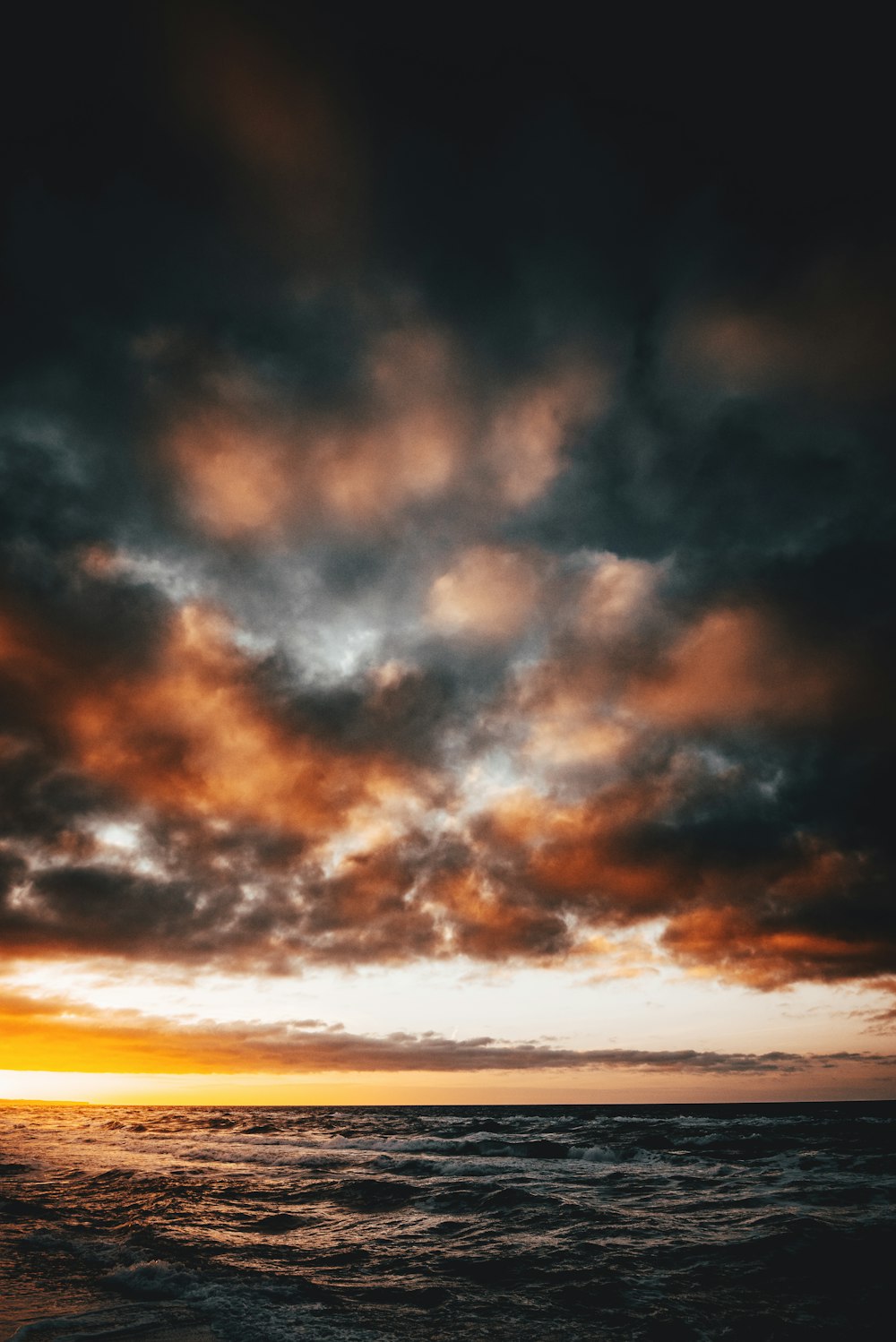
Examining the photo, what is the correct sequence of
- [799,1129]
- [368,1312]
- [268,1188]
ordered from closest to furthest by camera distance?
[368,1312]
[268,1188]
[799,1129]

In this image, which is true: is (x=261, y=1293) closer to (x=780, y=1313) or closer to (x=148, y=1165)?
(x=780, y=1313)

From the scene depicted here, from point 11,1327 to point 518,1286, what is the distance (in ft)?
22.8

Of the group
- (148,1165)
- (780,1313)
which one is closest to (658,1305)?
(780,1313)

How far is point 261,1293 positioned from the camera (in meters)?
10.3

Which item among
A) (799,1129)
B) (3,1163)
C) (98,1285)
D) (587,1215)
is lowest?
(799,1129)

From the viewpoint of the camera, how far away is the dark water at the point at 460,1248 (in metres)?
9.27

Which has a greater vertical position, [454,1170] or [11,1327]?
[11,1327]

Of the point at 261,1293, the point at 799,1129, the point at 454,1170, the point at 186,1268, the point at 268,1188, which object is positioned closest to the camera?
the point at 261,1293

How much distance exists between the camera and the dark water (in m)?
9.27

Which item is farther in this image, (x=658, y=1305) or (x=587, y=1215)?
(x=587, y=1215)

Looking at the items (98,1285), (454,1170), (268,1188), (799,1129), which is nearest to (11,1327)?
(98,1285)

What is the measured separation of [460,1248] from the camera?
13.3 metres

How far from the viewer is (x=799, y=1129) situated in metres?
42.1

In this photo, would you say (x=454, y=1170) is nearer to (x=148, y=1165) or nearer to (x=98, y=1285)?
(x=148, y=1165)
